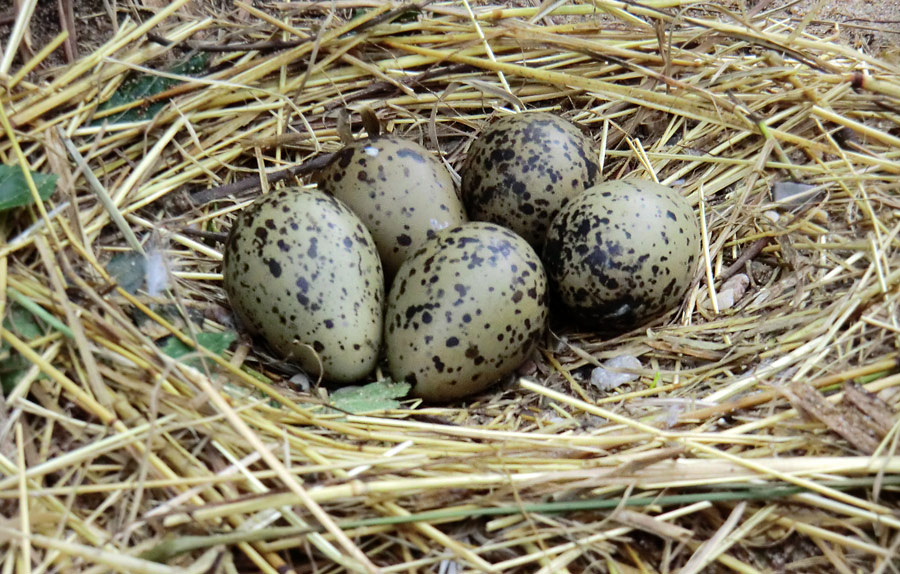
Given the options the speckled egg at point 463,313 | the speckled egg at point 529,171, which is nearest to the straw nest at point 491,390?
the speckled egg at point 463,313

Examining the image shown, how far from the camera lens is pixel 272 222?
183 cm

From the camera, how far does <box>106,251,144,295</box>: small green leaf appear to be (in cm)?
177

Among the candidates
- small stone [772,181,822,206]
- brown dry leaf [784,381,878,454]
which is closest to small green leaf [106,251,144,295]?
brown dry leaf [784,381,878,454]

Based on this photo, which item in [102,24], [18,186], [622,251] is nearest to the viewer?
[18,186]

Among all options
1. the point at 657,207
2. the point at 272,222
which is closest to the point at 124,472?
the point at 272,222

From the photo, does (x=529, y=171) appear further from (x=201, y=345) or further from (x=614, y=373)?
(x=201, y=345)

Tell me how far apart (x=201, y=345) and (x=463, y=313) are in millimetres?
580

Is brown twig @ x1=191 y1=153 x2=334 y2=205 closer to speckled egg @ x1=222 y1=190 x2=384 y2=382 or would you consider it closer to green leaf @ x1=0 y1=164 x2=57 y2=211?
speckled egg @ x1=222 y1=190 x2=384 y2=382

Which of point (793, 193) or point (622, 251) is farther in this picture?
point (793, 193)

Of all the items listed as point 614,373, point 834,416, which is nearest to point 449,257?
point 614,373

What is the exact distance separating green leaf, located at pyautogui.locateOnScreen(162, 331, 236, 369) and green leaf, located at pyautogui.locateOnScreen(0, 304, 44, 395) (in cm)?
24

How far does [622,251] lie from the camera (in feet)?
6.28

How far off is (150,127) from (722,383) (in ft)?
5.16

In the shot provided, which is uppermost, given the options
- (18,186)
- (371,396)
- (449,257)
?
(18,186)
